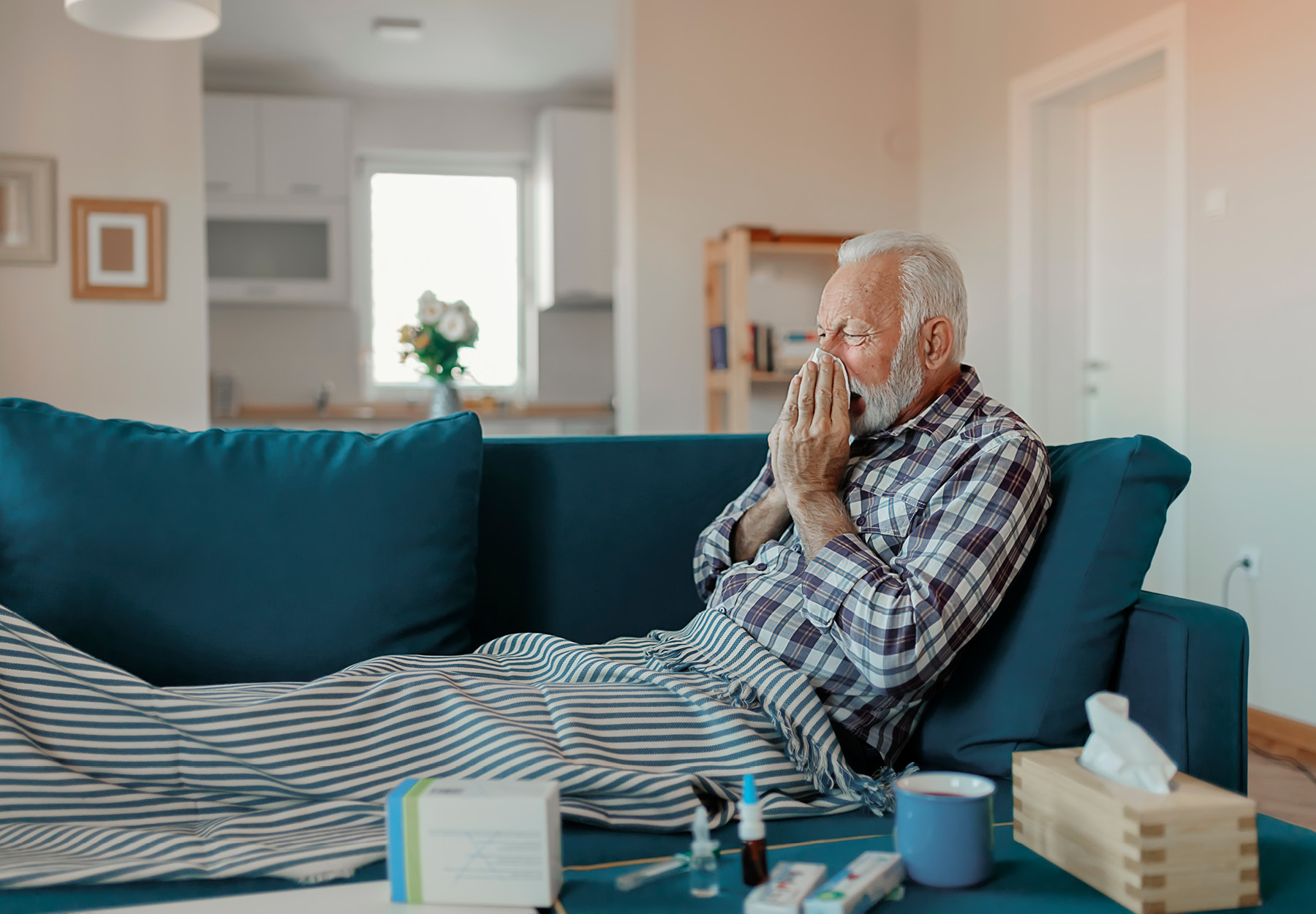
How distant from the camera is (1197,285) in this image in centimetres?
348

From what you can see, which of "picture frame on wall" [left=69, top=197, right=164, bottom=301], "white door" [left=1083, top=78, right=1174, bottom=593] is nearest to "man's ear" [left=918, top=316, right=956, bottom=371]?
"white door" [left=1083, top=78, right=1174, bottom=593]

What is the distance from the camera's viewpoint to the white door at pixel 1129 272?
383cm

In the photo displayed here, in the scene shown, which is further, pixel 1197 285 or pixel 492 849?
pixel 1197 285

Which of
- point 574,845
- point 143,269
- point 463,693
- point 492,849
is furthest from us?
point 143,269

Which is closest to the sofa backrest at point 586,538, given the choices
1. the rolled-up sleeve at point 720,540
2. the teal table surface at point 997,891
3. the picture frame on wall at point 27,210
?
the rolled-up sleeve at point 720,540

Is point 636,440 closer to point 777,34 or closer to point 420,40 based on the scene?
point 777,34

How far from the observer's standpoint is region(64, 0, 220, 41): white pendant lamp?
109 inches

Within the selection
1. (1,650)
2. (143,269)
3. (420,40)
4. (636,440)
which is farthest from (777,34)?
(1,650)

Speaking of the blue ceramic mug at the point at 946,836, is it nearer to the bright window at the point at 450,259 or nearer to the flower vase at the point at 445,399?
the flower vase at the point at 445,399

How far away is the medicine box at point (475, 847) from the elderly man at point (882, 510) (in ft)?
1.57

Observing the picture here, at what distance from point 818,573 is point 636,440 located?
57 centimetres

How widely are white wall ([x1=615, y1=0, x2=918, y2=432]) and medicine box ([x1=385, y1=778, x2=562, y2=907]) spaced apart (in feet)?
13.0

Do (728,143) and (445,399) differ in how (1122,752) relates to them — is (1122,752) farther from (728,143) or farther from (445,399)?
(728,143)

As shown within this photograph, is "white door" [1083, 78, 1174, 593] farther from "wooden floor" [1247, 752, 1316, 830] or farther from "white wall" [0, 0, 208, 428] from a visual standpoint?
"white wall" [0, 0, 208, 428]
